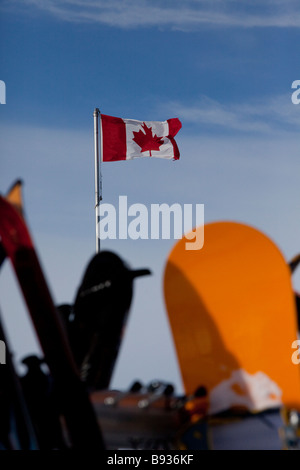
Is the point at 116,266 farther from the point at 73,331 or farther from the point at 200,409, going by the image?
the point at 200,409

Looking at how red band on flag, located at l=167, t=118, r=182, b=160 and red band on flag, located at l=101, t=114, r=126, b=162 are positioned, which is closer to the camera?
red band on flag, located at l=101, t=114, r=126, b=162

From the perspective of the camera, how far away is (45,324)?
6.29 meters

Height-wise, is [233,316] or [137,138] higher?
[137,138]

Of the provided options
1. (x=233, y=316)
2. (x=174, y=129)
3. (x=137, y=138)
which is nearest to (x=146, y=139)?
(x=137, y=138)

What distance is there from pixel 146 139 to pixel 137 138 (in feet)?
0.79

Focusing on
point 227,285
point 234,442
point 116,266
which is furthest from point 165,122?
point 234,442

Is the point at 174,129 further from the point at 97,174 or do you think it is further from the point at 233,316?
the point at 233,316

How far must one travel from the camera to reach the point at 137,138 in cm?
1681

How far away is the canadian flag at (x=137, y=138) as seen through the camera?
16531mm

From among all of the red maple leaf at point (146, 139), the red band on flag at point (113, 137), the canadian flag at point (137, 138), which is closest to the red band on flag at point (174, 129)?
the canadian flag at point (137, 138)

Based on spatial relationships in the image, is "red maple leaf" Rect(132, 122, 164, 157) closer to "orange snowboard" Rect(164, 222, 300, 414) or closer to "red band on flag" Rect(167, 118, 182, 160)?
"red band on flag" Rect(167, 118, 182, 160)

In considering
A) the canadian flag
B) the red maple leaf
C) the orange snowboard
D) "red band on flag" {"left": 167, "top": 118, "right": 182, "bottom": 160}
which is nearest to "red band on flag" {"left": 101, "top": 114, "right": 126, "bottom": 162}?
the canadian flag

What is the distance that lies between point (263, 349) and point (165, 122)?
10.5 metres

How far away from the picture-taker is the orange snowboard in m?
7.24
